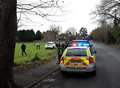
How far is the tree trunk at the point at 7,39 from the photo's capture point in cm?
1049

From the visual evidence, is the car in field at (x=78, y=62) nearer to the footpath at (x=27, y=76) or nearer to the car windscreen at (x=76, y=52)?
the car windscreen at (x=76, y=52)

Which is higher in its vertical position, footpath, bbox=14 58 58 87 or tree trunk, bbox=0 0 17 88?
tree trunk, bbox=0 0 17 88

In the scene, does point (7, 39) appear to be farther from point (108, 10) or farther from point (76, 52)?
point (108, 10)

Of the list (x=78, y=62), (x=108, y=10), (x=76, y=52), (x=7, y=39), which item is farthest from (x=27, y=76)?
(x=108, y=10)

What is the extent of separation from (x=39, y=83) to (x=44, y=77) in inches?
75.2

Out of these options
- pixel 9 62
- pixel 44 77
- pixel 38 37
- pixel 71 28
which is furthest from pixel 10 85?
pixel 71 28

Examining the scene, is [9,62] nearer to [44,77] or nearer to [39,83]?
[39,83]

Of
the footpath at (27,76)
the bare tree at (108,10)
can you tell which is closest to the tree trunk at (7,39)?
the footpath at (27,76)

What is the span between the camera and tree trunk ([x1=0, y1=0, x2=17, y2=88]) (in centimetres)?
1049

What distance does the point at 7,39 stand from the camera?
10.7 m

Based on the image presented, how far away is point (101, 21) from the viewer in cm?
7800

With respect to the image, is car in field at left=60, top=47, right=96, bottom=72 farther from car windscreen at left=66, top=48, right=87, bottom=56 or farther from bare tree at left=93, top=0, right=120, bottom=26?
bare tree at left=93, top=0, right=120, bottom=26

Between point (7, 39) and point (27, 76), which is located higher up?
point (7, 39)

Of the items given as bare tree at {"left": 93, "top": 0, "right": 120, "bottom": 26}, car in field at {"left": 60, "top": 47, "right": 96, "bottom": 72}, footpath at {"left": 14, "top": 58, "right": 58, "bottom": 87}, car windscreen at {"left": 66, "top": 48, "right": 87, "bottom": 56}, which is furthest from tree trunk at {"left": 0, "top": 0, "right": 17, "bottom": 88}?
bare tree at {"left": 93, "top": 0, "right": 120, "bottom": 26}
